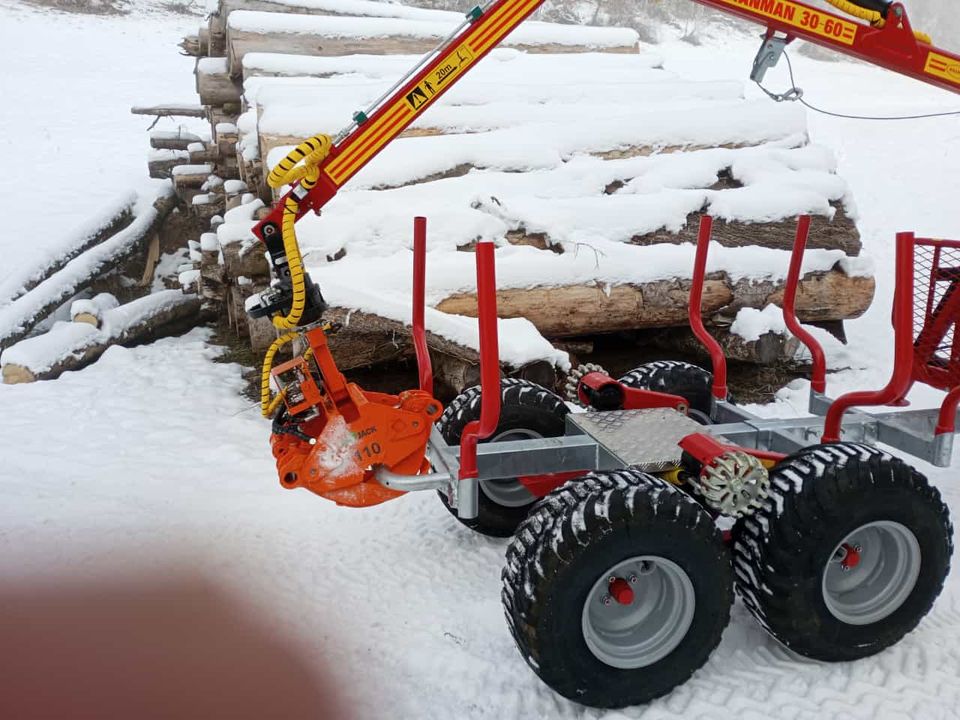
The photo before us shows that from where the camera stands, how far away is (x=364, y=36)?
29.3 feet

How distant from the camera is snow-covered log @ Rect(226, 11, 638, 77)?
8.44 meters

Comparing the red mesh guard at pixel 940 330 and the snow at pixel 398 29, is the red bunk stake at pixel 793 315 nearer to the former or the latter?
the red mesh guard at pixel 940 330

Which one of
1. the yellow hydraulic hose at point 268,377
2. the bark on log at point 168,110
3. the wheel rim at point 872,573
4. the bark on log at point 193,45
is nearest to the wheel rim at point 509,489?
the yellow hydraulic hose at point 268,377

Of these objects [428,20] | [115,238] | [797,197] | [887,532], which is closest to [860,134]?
[428,20]

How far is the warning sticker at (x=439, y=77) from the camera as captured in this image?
349 cm

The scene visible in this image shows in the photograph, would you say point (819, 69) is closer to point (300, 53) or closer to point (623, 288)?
point (300, 53)

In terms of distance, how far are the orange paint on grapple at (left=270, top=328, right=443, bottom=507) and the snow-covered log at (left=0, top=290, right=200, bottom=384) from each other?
4085 mm

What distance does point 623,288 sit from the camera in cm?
570

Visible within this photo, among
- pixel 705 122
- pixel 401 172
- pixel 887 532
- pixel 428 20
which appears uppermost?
pixel 428 20

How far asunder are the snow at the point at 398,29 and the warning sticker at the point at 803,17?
610 cm

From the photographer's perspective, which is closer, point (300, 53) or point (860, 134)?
point (300, 53)

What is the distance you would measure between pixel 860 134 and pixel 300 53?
490 inches

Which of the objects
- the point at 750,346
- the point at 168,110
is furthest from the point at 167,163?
the point at 750,346

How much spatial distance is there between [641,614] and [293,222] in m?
2.09
